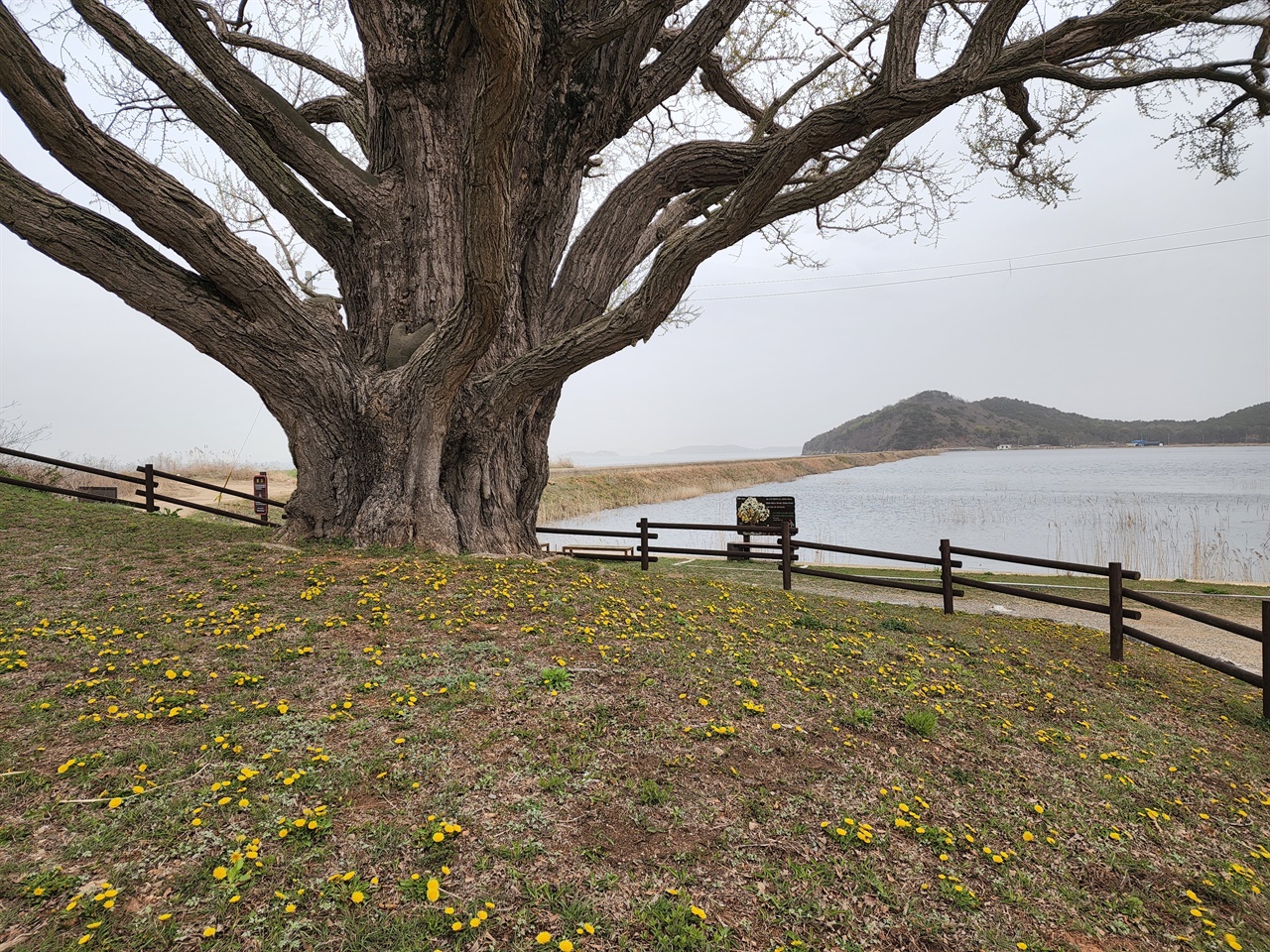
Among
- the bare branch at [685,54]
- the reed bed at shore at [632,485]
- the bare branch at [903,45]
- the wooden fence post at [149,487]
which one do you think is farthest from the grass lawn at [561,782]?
the reed bed at shore at [632,485]

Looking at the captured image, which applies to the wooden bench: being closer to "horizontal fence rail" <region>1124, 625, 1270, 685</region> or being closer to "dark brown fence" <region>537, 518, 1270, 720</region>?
"dark brown fence" <region>537, 518, 1270, 720</region>

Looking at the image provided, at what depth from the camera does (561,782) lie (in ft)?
11.6

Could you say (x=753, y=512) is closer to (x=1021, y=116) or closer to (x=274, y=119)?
(x=1021, y=116)

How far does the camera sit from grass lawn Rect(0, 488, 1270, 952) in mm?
2750

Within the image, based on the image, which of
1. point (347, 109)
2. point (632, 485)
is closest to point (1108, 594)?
point (347, 109)

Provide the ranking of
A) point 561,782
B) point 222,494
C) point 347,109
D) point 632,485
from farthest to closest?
point 632,485 < point 222,494 < point 347,109 < point 561,782

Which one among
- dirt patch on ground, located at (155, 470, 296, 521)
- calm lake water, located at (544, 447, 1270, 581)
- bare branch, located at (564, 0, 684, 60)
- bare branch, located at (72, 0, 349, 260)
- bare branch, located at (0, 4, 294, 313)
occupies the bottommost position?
calm lake water, located at (544, 447, 1270, 581)

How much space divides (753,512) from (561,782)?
530 inches

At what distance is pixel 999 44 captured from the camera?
21.9 feet

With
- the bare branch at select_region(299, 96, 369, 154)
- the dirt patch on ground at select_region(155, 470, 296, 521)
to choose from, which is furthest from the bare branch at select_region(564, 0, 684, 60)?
the dirt patch on ground at select_region(155, 470, 296, 521)

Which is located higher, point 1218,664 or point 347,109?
point 347,109

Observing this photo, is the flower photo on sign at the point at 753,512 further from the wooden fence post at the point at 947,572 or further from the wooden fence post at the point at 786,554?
the wooden fence post at the point at 947,572

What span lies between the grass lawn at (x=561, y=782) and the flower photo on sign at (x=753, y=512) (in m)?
9.92

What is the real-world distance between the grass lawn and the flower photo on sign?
992 centimetres
